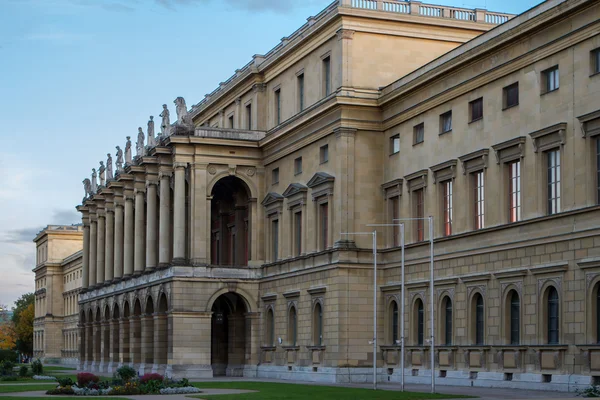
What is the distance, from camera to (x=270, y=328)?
275ft

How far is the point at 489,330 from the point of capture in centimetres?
5834

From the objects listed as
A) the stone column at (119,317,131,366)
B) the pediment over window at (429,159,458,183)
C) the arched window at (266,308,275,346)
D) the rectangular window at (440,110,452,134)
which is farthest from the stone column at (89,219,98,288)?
the rectangular window at (440,110,452,134)

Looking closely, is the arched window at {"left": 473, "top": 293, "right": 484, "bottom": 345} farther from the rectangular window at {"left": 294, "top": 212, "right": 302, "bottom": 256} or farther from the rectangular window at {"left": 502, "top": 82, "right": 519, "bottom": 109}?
the rectangular window at {"left": 294, "top": 212, "right": 302, "bottom": 256}

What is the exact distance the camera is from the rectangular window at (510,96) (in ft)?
189

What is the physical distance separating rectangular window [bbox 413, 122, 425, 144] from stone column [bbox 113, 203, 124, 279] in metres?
44.4

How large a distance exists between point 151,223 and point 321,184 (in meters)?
24.0

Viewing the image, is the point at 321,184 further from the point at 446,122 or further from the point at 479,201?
the point at 479,201

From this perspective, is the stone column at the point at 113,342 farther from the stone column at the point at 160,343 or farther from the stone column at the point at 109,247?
the stone column at the point at 160,343

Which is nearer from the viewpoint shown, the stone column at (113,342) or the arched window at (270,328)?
the arched window at (270,328)

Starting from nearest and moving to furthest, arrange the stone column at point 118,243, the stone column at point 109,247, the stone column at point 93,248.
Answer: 1. the stone column at point 118,243
2. the stone column at point 109,247
3. the stone column at point 93,248

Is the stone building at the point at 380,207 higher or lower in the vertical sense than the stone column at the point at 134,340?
higher

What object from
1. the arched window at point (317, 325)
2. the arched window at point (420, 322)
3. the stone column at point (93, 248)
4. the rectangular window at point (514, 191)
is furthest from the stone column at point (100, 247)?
the rectangular window at point (514, 191)

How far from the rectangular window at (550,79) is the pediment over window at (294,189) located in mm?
25481

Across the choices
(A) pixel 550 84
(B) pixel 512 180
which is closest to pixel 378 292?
(B) pixel 512 180
